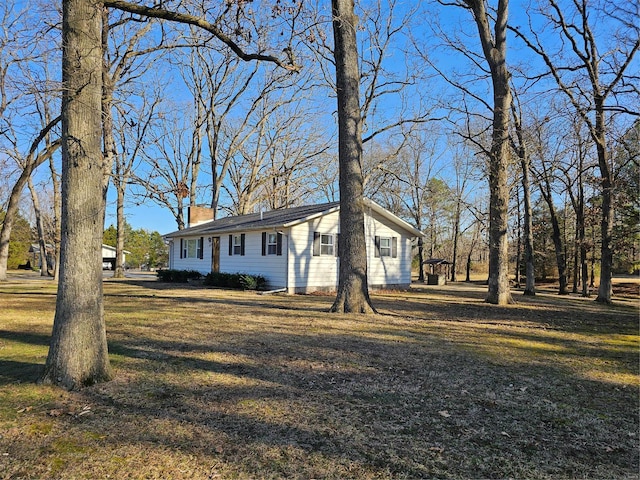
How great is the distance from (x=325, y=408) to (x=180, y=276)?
2066 centimetres

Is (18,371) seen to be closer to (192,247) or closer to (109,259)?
(192,247)

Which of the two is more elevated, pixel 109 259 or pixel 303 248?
pixel 303 248

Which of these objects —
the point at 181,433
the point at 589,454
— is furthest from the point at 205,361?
the point at 589,454

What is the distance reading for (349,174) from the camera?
10.0 metres

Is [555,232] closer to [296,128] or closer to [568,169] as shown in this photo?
[568,169]

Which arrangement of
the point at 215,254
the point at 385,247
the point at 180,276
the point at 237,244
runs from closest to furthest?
the point at 237,244
the point at 385,247
the point at 215,254
the point at 180,276

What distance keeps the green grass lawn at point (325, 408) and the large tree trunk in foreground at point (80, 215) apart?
1.01 ft

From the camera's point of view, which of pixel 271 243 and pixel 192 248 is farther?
pixel 192 248

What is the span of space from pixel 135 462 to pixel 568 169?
71.1ft

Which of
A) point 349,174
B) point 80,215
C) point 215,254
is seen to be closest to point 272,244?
point 215,254

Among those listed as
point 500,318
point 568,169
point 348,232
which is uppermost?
point 568,169

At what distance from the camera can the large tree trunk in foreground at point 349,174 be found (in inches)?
388

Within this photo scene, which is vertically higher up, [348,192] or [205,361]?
[348,192]

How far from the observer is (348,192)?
9891mm
